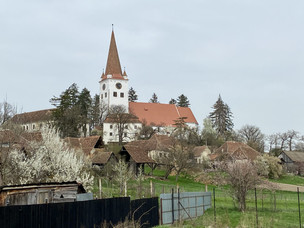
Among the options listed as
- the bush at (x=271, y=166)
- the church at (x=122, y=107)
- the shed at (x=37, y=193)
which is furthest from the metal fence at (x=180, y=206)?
the church at (x=122, y=107)

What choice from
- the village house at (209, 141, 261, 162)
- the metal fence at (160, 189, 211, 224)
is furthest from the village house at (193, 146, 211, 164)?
the metal fence at (160, 189, 211, 224)

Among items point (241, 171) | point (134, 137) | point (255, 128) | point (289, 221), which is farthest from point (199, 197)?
point (255, 128)

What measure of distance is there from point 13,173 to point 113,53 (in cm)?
7642

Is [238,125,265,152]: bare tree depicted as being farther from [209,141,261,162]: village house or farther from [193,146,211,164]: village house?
[209,141,261,162]: village house

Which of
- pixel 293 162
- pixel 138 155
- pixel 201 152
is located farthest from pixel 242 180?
pixel 293 162

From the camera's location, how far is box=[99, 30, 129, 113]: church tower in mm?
98250

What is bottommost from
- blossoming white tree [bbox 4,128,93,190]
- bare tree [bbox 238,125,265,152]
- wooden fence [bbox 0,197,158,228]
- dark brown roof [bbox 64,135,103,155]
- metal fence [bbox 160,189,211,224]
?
metal fence [bbox 160,189,211,224]

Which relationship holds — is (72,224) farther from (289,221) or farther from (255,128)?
(255,128)

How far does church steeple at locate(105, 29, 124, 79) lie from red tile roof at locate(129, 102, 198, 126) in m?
8.72

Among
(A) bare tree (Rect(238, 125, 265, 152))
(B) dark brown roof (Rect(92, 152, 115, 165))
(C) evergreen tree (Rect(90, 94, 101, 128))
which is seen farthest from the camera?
(A) bare tree (Rect(238, 125, 265, 152))

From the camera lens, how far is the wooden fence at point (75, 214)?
422 inches

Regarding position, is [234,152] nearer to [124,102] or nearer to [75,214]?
[124,102]

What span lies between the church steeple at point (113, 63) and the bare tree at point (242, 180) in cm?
7774

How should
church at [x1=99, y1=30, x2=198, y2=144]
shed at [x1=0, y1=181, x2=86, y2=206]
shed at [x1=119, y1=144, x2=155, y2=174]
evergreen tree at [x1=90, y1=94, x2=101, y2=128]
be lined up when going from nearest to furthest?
shed at [x1=0, y1=181, x2=86, y2=206]
shed at [x1=119, y1=144, x2=155, y2=174]
evergreen tree at [x1=90, y1=94, x2=101, y2=128]
church at [x1=99, y1=30, x2=198, y2=144]
